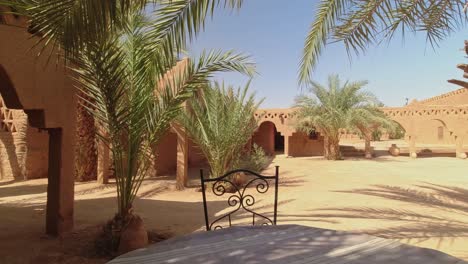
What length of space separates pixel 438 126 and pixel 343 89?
41.2ft

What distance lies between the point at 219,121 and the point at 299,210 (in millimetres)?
3621

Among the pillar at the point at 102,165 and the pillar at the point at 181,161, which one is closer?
the pillar at the point at 181,161

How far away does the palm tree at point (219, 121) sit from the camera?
29.8ft

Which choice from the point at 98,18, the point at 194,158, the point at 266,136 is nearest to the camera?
the point at 98,18

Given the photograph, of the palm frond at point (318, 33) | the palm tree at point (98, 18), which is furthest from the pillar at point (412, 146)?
the palm tree at point (98, 18)

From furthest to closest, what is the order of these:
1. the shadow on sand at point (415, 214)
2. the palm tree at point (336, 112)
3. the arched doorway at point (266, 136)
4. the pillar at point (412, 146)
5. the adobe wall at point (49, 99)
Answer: the arched doorway at point (266, 136)
the pillar at point (412, 146)
the palm tree at point (336, 112)
the shadow on sand at point (415, 214)
the adobe wall at point (49, 99)

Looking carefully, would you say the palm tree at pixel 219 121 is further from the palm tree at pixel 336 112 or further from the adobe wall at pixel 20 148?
the palm tree at pixel 336 112

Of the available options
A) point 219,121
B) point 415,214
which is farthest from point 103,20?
point 219,121

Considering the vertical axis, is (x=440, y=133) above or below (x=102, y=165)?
above

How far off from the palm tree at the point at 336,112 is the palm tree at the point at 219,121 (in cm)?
831

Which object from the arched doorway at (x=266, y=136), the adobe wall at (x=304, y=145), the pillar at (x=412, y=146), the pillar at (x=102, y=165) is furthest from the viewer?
the arched doorway at (x=266, y=136)

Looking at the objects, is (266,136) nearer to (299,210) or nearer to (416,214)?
(299,210)

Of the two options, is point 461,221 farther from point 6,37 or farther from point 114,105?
point 6,37

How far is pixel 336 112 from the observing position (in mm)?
16797
